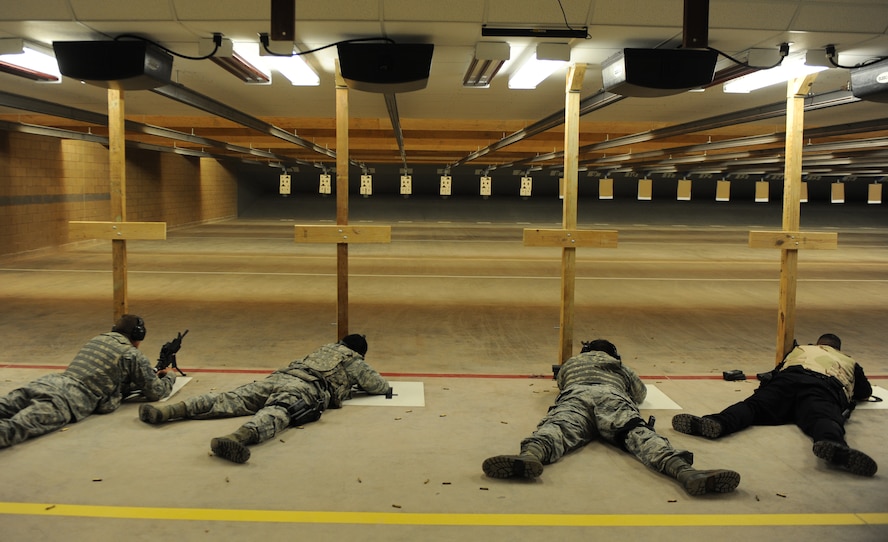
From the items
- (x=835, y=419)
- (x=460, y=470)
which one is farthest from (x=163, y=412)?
(x=835, y=419)

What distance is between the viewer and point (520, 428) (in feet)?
14.4

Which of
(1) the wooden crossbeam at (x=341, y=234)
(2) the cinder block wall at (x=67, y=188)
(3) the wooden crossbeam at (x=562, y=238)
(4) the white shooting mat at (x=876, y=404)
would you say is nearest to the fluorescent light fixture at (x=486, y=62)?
(3) the wooden crossbeam at (x=562, y=238)

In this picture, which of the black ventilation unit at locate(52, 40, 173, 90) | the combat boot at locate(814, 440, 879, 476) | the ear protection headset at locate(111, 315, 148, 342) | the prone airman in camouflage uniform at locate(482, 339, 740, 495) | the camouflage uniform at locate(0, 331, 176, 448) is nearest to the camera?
the prone airman in camouflage uniform at locate(482, 339, 740, 495)

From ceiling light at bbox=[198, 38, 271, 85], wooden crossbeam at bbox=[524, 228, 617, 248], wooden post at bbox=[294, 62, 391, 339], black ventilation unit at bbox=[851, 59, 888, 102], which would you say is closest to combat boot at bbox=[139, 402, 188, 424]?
wooden post at bbox=[294, 62, 391, 339]

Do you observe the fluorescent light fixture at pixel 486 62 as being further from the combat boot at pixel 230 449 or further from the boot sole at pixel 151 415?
the boot sole at pixel 151 415

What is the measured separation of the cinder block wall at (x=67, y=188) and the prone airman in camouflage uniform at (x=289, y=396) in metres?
10.5

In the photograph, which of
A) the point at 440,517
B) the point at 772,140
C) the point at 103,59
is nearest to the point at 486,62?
the point at 103,59

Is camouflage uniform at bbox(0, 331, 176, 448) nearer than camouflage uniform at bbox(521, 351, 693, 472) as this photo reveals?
No

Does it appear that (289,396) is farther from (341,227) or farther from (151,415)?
(341,227)

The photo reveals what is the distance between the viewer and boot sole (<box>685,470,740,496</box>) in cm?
331

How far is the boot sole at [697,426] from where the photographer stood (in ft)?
13.8

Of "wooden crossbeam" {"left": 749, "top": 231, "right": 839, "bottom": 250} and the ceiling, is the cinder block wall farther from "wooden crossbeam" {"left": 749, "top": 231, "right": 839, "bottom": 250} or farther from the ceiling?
"wooden crossbeam" {"left": 749, "top": 231, "right": 839, "bottom": 250}

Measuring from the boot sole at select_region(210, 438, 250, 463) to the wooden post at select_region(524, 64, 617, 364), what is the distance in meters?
2.82

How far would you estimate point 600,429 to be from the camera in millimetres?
4062
